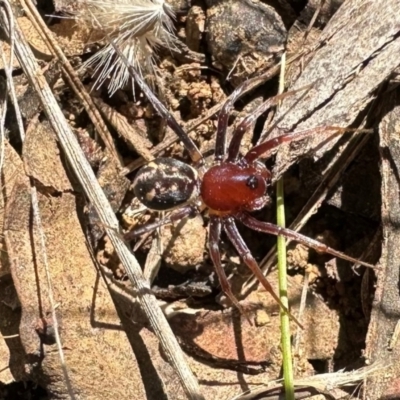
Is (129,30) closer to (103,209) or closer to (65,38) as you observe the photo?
(65,38)

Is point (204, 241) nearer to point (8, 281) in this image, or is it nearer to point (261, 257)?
point (261, 257)

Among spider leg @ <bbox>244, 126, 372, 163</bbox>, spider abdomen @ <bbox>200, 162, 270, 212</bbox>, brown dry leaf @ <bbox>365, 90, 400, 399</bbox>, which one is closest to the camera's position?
brown dry leaf @ <bbox>365, 90, 400, 399</bbox>

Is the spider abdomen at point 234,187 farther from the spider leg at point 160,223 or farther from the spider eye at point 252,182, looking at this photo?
the spider leg at point 160,223

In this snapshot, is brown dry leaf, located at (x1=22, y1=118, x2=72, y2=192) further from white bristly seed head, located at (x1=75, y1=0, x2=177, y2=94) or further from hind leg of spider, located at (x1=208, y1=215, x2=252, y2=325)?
hind leg of spider, located at (x1=208, y1=215, x2=252, y2=325)

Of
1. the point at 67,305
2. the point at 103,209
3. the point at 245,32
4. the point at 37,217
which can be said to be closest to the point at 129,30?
the point at 245,32

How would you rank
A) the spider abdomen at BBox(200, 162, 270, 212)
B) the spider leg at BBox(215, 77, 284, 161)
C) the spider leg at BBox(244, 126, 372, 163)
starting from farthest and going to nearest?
the spider abdomen at BBox(200, 162, 270, 212)
the spider leg at BBox(215, 77, 284, 161)
the spider leg at BBox(244, 126, 372, 163)

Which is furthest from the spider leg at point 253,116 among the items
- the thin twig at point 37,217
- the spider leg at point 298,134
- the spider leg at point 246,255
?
the thin twig at point 37,217

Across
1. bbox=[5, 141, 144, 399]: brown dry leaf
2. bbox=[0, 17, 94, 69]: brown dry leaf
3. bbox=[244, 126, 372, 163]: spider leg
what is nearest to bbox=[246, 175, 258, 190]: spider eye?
bbox=[244, 126, 372, 163]: spider leg
